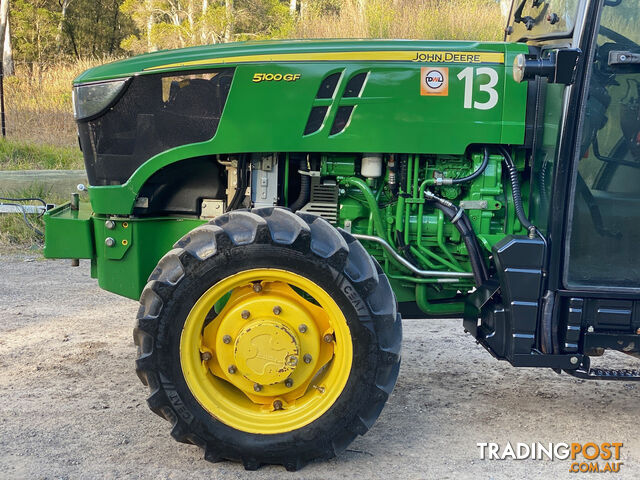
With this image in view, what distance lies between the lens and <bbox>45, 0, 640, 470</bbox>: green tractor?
3287mm

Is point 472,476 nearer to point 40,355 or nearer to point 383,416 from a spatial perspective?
point 383,416

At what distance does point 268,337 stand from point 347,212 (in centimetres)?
90

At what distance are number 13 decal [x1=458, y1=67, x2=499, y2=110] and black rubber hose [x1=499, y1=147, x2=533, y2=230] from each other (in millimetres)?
258

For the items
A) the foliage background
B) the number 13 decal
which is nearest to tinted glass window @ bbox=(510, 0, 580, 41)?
the number 13 decal

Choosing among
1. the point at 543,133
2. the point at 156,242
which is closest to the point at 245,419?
the point at 156,242

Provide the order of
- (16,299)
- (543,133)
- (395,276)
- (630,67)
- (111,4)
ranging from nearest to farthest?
1. (630,67)
2. (543,133)
3. (395,276)
4. (16,299)
5. (111,4)

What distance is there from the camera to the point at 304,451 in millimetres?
3305

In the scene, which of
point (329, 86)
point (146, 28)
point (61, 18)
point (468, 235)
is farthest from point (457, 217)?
point (61, 18)

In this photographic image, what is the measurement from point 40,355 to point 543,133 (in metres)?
3.38

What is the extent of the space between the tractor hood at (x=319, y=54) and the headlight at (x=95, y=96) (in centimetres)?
4

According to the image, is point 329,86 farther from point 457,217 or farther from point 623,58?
point 623,58

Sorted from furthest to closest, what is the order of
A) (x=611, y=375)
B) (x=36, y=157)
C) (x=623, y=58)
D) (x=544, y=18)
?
(x=36, y=157) → (x=544, y=18) → (x=611, y=375) → (x=623, y=58)

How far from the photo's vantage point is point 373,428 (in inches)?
149

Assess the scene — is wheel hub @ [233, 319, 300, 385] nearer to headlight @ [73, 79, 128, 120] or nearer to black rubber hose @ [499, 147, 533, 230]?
black rubber hose @ [499, 147, 533, 230]
